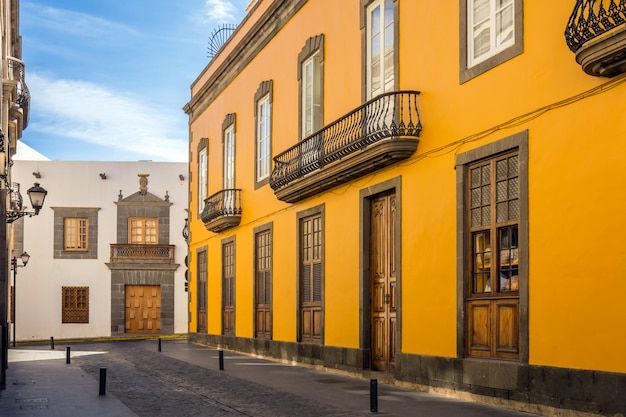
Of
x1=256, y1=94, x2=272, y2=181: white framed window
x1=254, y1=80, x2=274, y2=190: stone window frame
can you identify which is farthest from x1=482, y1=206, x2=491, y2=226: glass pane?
x1=256, y1=94, x2=272, y2=181: white framed window

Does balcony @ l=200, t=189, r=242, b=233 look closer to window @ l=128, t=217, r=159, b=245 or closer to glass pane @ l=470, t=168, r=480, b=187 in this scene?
glass pane @ l=470, t=168, r=480, b=187

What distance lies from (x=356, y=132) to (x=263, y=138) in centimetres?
742

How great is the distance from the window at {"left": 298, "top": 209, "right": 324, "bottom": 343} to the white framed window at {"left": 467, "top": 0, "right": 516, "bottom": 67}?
617cm

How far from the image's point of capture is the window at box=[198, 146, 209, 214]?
2753cm

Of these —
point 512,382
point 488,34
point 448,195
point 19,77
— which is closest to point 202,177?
point 19,77

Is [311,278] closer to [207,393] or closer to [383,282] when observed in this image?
[383,282]

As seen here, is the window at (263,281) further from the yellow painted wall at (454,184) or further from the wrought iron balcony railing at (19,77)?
the wrought iron balcony railing at (19,77)

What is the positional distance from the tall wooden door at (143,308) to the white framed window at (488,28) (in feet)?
89.8

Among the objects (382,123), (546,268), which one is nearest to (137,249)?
(382,123)

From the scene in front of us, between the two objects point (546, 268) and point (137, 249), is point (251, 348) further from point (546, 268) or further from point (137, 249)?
point (137, 249)

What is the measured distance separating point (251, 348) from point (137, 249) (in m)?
16.3

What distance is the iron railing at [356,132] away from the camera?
13.0 meters

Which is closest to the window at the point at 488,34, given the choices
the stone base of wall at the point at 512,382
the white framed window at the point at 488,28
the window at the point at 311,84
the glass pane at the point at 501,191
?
the white framed window at the point at 488,28

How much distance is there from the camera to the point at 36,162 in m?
36.7
